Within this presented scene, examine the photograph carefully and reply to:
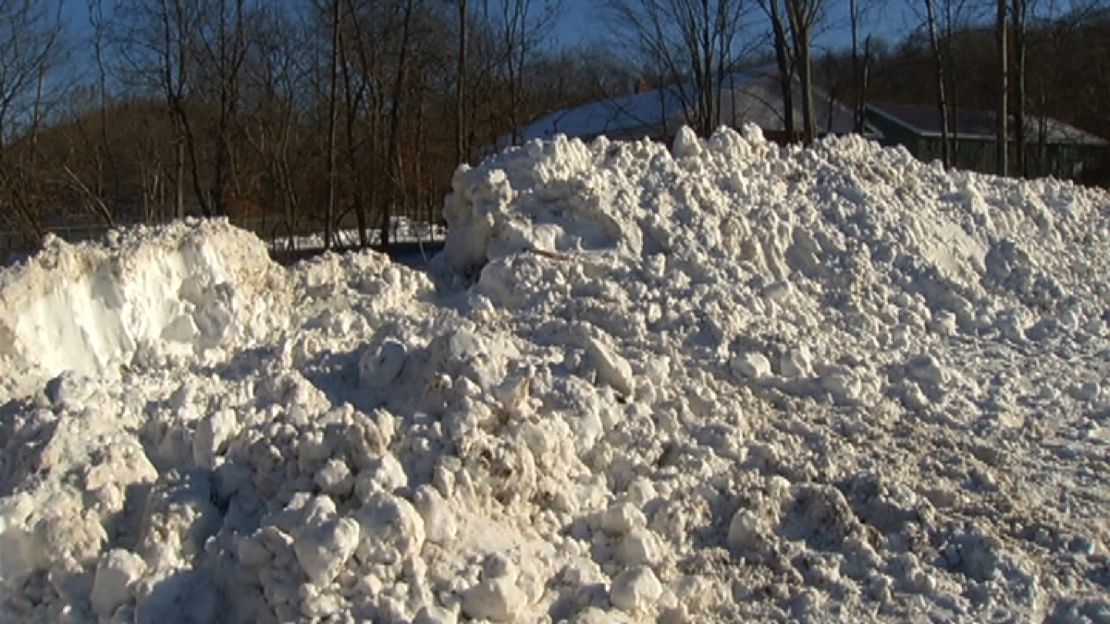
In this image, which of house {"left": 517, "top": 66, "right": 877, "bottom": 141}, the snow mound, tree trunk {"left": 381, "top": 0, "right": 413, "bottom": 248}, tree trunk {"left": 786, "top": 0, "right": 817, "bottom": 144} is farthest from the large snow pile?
house {"left": 517, "top": 66, "right": 877, "bottom": 141}

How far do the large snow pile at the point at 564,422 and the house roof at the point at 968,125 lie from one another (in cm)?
3009

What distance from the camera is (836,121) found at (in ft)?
119

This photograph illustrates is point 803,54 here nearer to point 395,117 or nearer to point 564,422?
point 395,117

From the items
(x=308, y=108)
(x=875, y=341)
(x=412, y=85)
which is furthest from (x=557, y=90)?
(x=875, y=341)

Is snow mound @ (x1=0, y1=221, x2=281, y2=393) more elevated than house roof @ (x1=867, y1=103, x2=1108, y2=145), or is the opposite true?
house roof @ (x1=867, y1=103, x2=1108, y2=145)

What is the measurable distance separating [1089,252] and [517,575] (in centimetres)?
955

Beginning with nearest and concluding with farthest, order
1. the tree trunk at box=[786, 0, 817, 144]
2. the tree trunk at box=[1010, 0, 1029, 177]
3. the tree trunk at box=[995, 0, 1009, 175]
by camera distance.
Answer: the tree trunk at box=[786, 0, 817, 144] → the tree trunk at box=[995, 0, 1009, 175] → the tree trunk at box=[1010, 0, 1029, 177]

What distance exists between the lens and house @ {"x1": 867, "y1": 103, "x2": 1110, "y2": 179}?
3691 cm

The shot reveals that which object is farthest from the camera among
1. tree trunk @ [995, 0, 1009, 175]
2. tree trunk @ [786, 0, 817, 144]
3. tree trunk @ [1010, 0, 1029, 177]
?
tree trunk @ [1010, 0, 1029, 177]

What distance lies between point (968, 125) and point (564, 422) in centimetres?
3969

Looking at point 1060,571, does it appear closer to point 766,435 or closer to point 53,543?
point 766,435

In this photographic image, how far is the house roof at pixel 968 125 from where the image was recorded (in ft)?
122

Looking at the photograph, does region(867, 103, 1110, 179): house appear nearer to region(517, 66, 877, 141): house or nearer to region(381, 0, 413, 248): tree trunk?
region(517, 66, 877, 141): house

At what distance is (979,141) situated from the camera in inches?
1513
